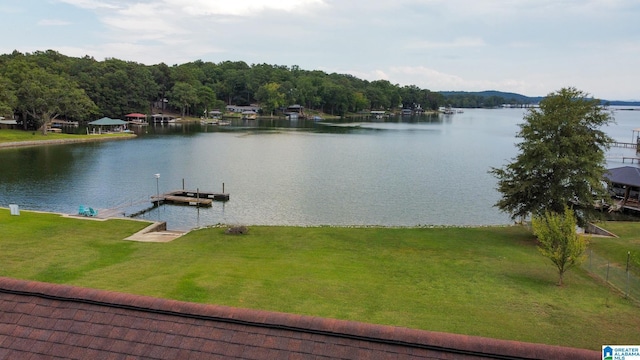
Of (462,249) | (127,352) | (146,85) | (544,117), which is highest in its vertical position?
(146,85)

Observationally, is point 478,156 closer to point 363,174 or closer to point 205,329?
point 363,174

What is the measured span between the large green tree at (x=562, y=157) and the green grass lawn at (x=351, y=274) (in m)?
2.79

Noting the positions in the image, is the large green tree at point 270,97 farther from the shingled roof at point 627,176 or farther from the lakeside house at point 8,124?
the shingled roof at point 627,176

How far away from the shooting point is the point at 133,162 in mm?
53594

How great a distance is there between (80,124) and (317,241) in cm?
9487

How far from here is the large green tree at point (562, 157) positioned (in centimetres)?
2377

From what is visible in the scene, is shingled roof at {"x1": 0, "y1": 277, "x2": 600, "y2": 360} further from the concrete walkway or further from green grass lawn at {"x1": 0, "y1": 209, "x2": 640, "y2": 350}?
the concrete walkway

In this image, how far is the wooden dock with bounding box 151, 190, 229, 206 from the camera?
3594cm

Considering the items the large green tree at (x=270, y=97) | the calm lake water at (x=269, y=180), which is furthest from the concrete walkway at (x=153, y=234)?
the large green tree at (x=270, y=97)

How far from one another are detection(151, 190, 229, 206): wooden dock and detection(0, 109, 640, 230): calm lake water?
79cm

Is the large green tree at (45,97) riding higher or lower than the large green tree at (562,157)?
higher

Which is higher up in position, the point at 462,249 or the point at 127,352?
the point at 127,352

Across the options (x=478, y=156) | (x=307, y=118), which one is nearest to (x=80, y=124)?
(x=307, y=118)

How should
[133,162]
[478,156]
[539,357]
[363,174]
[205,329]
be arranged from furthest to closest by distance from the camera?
[478,156]
[133,162]
[363,174]
[205,329]
[539,357]
